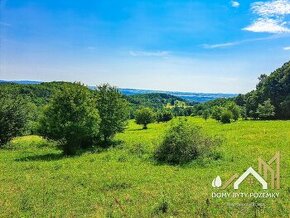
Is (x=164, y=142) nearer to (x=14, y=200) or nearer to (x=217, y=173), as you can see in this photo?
(x=217, y=173)

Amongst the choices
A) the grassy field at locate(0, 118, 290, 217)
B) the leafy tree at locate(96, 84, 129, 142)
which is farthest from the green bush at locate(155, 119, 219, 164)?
the leafy tree at locate(96, 84, 129, 142)

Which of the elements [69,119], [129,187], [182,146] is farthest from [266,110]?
[129,187]

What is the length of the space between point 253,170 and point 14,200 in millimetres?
14971

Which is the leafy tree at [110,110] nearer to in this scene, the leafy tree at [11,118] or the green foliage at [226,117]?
the leafy tree at [11,118]

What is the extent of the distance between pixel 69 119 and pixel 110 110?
860cm

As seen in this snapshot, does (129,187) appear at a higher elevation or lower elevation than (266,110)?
lower

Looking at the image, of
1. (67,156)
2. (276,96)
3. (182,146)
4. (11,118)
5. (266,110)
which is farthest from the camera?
(276,96)

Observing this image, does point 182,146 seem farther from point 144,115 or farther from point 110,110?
point 144,115

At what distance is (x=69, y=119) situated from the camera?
36.6 metres

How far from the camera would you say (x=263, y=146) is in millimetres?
33781

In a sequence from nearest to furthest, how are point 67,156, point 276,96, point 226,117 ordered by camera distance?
point 67,156 → point 226,117 → point 276,96

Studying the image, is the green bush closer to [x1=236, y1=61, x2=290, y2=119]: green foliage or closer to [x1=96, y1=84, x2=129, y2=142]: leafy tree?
[x1=96, y1=84, x2=129, y2=142]: leafy tree

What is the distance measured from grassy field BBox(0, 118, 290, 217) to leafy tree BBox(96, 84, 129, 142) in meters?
10.9

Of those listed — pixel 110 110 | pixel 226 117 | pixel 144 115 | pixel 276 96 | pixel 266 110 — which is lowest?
pixel 144 115
